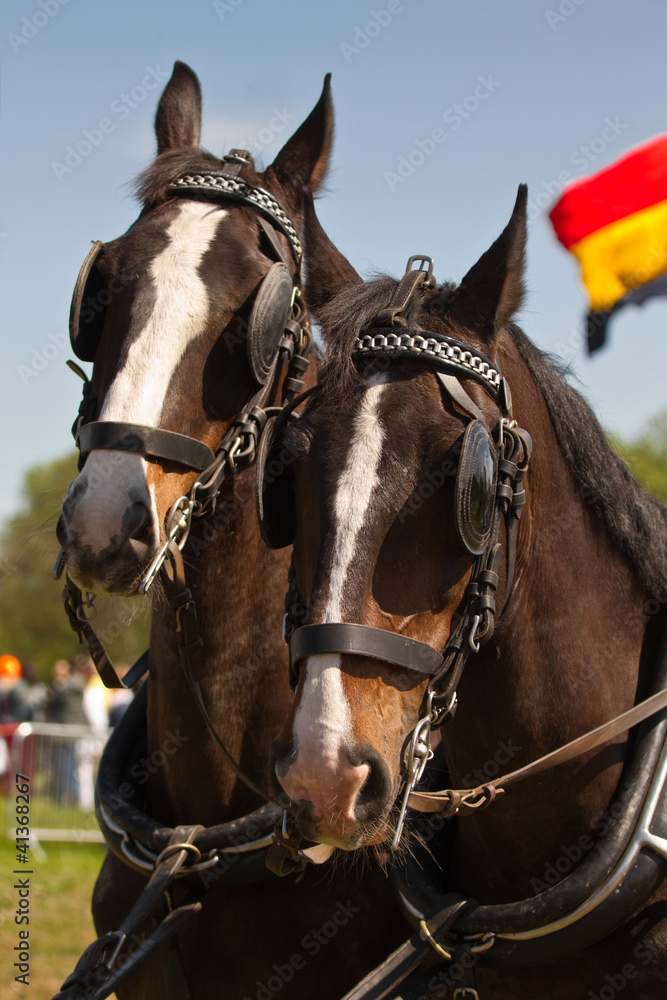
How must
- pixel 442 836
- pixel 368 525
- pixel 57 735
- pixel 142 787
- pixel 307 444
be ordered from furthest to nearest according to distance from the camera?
pixel 57 735 < pixel 142 787 < pixel 442 836 < pixel 307 444 < pixel 368 525

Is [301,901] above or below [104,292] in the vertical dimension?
below

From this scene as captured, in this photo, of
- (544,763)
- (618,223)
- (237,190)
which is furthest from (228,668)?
(618,223)

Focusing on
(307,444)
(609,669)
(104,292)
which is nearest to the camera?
(307,444)

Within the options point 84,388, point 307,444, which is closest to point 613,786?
point 307,444

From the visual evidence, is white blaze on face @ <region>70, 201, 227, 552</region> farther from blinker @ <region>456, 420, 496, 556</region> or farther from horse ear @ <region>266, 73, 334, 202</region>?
blinker @ <region>456, 420, 496, 556</region>

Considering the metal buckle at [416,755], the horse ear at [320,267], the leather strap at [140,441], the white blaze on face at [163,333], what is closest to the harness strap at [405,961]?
the metal buckle at [416,755]

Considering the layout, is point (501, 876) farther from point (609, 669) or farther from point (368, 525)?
point (368, 525)

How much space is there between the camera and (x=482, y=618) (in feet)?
7.59

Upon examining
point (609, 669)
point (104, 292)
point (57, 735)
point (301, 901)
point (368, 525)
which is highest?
point (104, 292)

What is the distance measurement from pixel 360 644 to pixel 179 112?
2802 millimetres

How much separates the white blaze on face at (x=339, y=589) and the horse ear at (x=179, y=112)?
2.14 metres

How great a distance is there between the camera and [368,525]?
2.21 metres

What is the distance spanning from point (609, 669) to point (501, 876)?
0.64 metres

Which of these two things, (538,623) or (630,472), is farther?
(630,472)
